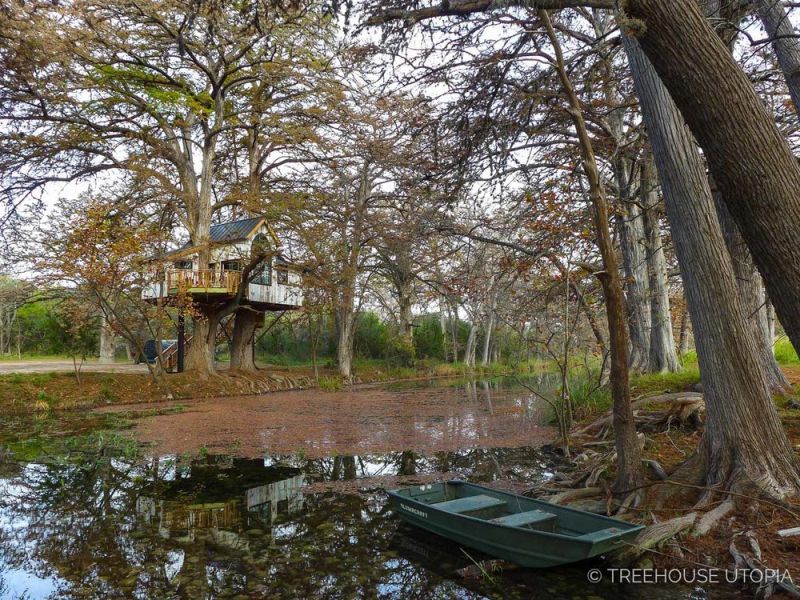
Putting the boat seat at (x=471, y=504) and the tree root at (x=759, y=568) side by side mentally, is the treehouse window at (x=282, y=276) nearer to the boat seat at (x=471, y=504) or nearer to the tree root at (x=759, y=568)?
the boat seat at (x=471, y=504)

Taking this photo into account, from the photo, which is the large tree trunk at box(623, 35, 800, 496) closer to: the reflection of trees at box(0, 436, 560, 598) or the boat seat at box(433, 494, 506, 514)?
the boat seat at box(433, 494, 506, 514)

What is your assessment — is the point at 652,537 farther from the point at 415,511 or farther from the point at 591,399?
the point at 591,399

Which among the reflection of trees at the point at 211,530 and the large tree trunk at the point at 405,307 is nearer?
the reflection of trees at the point at 211,530

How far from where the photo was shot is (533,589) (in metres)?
4.23

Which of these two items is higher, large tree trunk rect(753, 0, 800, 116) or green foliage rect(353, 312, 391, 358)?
large tree trunk rect(753, 0, 800, 116)

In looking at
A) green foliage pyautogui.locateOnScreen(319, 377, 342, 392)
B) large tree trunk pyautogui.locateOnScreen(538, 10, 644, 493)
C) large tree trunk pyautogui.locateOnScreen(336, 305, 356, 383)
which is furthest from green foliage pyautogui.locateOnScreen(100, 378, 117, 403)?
large tree trunk pyautogui.locateOnScreen(538, 10, 644, 493)

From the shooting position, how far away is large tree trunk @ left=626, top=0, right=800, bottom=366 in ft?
10.9

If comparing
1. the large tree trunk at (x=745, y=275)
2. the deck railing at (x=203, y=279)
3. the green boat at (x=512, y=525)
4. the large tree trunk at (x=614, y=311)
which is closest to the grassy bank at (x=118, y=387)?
the deck railing at (x=203, y=279)

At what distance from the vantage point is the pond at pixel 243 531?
14.1ft

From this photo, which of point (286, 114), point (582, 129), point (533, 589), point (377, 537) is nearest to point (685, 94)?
point (582, 129)

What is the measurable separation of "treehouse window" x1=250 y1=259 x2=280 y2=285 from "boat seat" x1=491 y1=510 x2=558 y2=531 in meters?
17.2

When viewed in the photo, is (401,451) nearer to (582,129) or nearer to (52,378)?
(582,129)

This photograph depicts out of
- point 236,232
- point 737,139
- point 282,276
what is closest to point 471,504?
point 737,139

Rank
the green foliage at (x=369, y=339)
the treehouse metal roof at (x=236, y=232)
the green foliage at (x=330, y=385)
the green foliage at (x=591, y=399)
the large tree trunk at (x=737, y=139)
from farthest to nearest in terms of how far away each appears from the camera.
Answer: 1. the green foliage at (x=369, y=339)
2. the green foliage at (x=330, y=385)
3. the treehouse metal roof at (x=236, y=232)
4. the green foliage at (x=591, y=399)
5. the large tree trunk at (x=737, y=139)
